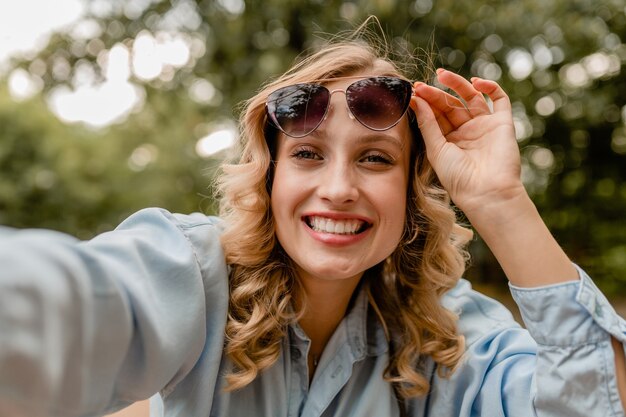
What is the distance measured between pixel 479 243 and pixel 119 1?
5534mm

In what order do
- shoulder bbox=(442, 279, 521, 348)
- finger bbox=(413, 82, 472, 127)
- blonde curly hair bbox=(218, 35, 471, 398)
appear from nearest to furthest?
1. blonde curly hair bbox=(218, 35, 471, 398)
2. finger bbox=(413, 82, 472, 127)
3. shoulder bbox=(442, 279, 521, 348)

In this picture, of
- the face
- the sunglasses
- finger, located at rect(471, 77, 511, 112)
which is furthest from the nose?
finger, located at rect(471, 77, 511, 112)

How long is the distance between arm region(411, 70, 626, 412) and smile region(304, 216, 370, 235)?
1.07 ft

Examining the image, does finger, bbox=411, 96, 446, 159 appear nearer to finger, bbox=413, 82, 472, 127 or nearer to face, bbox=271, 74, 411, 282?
finger, bbox=413, 82, 472, 127

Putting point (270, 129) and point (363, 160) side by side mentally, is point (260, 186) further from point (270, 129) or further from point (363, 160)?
point (363, 160)

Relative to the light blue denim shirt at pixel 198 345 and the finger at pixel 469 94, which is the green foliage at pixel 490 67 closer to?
the finger at pixel 469 94

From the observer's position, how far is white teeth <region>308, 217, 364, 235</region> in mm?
1750

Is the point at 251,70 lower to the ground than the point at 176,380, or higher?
higher

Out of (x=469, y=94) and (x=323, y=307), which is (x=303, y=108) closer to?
(x=469, y=94)

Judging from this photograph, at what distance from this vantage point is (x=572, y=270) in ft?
5.25

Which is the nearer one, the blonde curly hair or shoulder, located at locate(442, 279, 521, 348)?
the blonde curly hair

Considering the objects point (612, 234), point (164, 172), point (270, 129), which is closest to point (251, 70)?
point (270, 129)

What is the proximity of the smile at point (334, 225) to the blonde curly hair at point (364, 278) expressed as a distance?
20 cm

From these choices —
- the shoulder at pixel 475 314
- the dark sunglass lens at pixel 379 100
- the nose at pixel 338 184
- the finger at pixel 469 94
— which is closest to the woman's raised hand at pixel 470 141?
the finger at pixel 469 94
